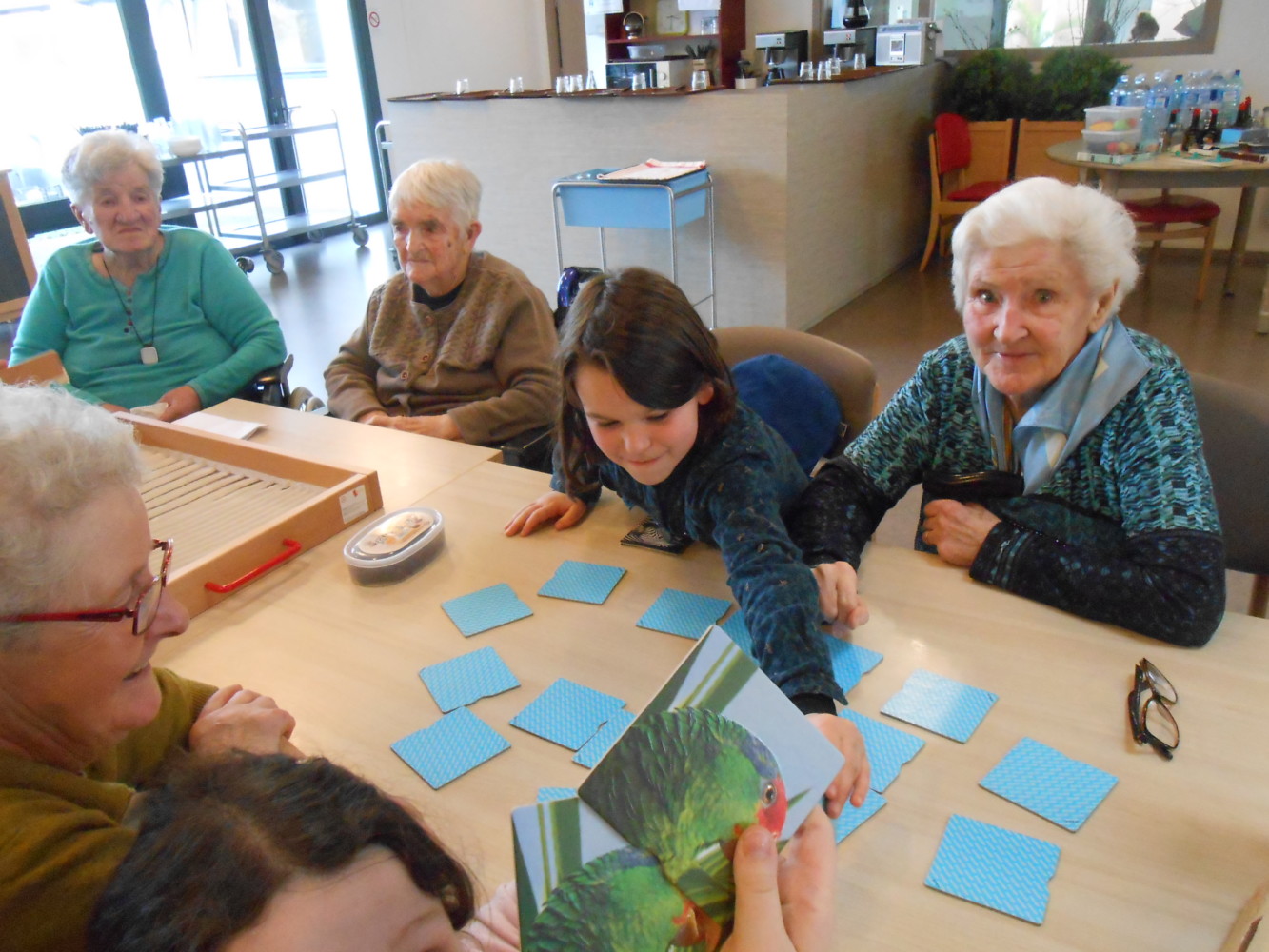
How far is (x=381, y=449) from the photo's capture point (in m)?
2.00

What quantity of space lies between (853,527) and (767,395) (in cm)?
39

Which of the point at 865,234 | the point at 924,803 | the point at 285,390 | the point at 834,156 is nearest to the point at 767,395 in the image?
the point at 924,803

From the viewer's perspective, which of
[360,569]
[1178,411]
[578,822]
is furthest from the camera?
[360,569]

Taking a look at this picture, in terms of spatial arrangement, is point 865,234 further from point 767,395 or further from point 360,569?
point 360,569

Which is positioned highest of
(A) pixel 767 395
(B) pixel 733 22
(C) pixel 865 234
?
(B) pixel 733 22

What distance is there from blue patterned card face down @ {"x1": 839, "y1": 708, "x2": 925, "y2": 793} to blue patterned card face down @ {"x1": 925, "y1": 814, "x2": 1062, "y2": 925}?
0.09 meters

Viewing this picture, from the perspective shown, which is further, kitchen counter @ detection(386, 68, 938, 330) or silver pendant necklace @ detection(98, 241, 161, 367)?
kitchen counter @ detection(386, 68, 938, 330)

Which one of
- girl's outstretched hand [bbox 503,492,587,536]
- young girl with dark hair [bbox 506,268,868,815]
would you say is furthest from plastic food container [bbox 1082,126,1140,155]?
girl's outstretched hand [bbox 503,492,587,536]

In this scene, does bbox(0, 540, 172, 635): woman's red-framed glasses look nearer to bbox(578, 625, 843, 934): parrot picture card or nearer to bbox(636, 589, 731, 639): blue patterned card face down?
bbox(578, 625, 843, 934): parrot picture card

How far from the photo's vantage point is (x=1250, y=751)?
1025mm

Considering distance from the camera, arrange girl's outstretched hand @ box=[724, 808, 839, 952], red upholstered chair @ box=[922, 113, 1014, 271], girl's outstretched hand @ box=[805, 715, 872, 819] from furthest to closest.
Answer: red upholstered chair @ box=[922, 113, 1014, 271] → girl's outstretched hand @ box=[805, 715, 872, 819] → girl's outstretched hand @ box=[724, 808, 839, 952]

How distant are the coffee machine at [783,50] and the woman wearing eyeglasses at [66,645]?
6.34 m

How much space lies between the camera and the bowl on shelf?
20.3ft

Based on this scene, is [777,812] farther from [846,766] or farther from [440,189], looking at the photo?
[440,189]
